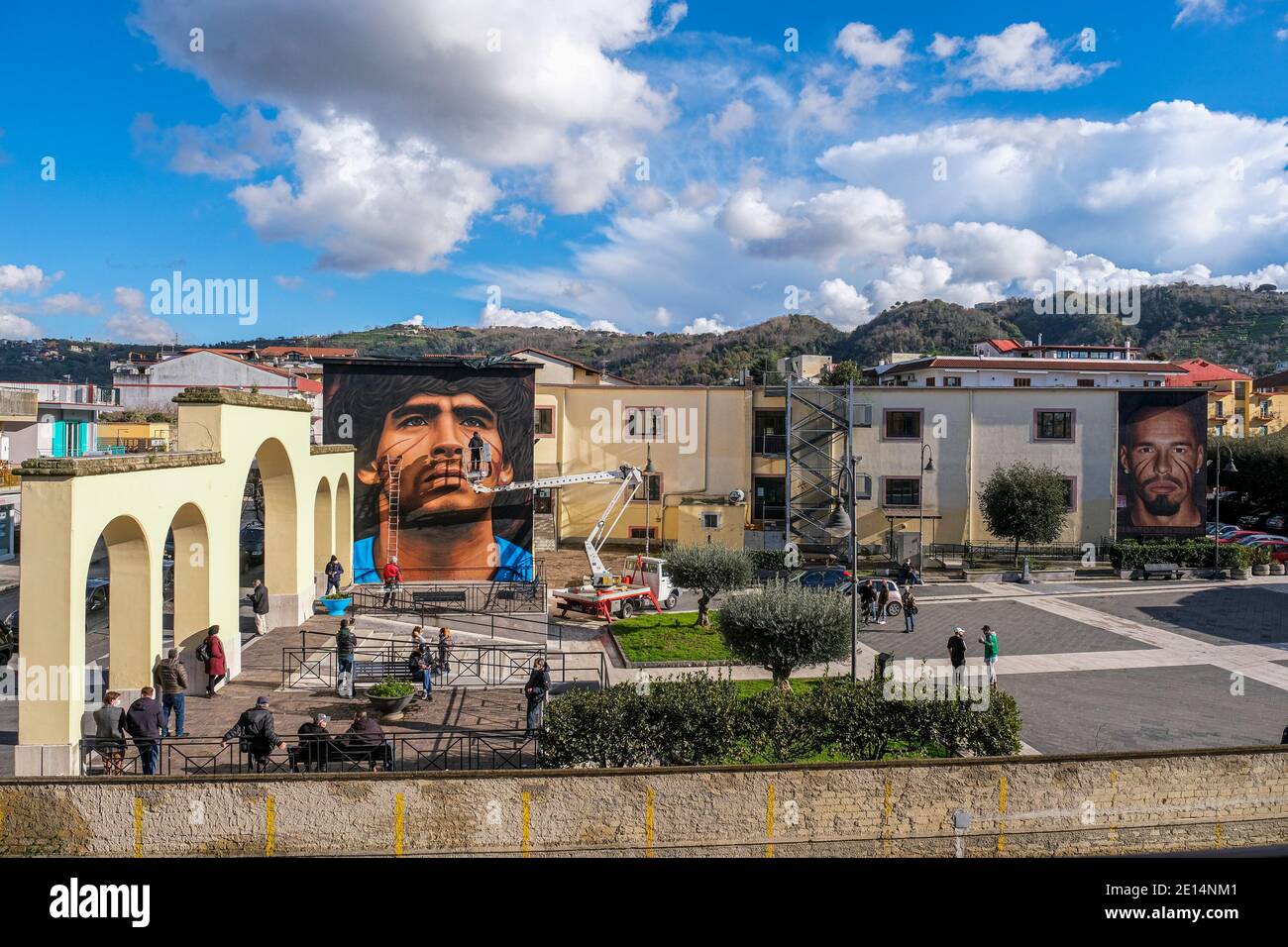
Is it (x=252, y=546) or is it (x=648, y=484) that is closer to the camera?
(x=252, y=546)

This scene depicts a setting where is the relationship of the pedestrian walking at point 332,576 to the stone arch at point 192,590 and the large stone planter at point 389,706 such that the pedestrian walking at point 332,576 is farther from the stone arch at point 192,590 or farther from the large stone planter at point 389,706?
the large stone planter at point 389,706

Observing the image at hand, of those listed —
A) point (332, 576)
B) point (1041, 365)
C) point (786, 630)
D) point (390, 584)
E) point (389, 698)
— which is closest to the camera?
point (389, 698)

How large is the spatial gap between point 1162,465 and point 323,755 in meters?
37.5

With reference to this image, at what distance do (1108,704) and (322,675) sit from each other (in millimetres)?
16376

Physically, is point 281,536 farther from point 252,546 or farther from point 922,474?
point 922,474

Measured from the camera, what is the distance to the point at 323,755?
37.2 ft

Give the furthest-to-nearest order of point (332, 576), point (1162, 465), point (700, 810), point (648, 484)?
point (1162, 465) → point (648, 484) → point (332, 576) → point (700, 810)

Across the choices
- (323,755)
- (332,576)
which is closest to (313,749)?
(323,755)

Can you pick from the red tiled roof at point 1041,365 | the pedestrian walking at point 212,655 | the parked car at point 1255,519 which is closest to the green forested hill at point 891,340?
the red tiled roof at point 1041,365

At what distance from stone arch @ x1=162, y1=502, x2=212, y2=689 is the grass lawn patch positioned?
9207 mm

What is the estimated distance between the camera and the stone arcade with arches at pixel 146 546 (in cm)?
1141

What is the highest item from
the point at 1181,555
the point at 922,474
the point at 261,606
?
the point at 922,474
